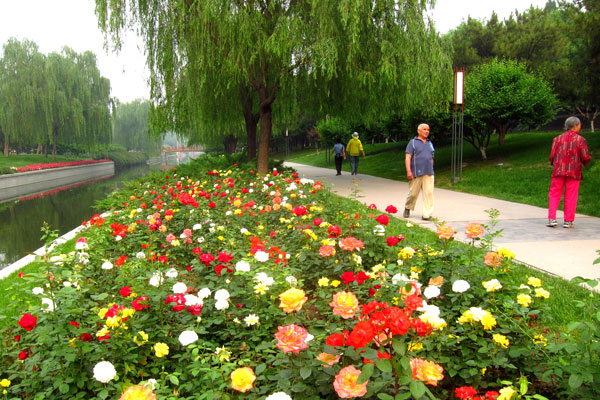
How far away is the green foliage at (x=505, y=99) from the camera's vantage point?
14.3 metres

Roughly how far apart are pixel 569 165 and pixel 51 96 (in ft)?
97.7

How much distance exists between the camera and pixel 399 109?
13797 millimetres

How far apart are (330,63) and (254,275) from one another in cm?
865

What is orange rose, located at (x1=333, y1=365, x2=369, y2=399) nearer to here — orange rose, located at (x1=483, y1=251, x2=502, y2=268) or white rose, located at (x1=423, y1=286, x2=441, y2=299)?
white rose, located at (x1=423, y1=286, x2=441, y2=299)

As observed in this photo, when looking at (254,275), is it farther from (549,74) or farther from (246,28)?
(549,74)

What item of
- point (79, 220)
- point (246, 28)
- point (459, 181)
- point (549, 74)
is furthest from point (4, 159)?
point (549, 74)

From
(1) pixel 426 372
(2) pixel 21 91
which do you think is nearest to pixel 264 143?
(1) pixel 426 372

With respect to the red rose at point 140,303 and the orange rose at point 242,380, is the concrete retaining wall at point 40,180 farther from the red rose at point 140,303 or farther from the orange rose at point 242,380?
the orange rose at point 242,380

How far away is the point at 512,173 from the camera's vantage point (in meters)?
12.8

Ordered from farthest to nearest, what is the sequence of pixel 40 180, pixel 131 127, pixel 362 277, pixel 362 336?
pixel 131 127
pixel 40 180
pixel 362 277
pixel 362 336

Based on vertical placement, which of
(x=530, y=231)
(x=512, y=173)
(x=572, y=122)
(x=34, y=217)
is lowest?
(x=34, y=217)

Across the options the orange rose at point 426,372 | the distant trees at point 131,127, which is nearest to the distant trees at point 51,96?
the distant trees at point 131,127

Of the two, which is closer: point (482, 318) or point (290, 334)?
point (290, 334)

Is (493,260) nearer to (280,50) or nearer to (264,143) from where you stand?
(280,50)
